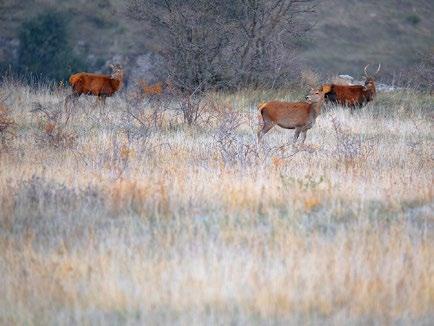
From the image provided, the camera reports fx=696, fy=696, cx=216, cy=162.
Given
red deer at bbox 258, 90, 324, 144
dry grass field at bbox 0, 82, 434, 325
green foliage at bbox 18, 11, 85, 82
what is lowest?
green foliage at bbox 18, 11, 85, 82

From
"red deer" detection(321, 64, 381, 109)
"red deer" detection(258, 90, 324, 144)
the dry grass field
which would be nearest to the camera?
the dry grass field

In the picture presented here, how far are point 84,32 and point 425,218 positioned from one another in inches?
1189

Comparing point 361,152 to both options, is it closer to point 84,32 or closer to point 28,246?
point 28,246

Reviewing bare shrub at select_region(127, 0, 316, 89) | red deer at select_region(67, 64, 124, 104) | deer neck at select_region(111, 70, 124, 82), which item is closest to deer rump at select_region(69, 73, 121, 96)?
red deer at select_region(67, 64, 124, 104)

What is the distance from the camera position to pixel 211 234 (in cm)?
608

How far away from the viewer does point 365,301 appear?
487 cm

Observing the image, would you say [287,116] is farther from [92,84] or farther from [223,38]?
[223,38]

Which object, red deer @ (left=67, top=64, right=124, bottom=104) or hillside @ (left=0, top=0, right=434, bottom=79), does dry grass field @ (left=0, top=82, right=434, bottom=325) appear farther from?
hillside @ (left=0, top=0, right=434, bottom=79)

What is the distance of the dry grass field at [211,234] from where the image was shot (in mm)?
4809

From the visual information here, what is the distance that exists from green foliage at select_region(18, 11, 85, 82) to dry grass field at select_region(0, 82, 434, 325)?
71.7 feet

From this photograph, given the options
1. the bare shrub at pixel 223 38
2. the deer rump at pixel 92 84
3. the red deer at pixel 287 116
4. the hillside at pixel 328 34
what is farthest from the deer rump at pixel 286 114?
the hillside at pixel 328 34

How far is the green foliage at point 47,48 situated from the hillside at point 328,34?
55cm

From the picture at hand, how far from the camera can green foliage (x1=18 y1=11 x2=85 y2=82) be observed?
31.6 meters

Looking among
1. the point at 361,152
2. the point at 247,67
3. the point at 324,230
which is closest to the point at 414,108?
the point at 247,67
